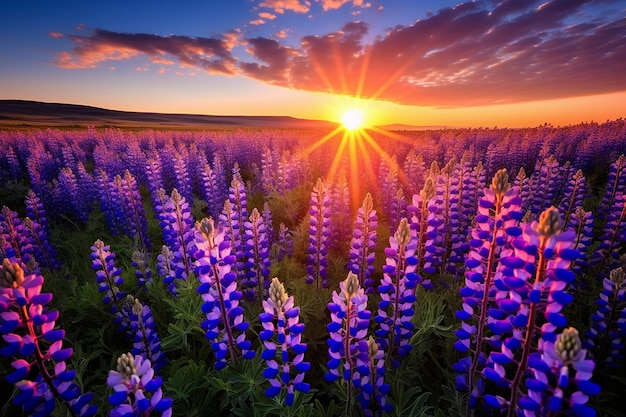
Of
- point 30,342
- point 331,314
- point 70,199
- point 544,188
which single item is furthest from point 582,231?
point 70,199

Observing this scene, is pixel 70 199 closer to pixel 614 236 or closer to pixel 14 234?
pixel 14 234

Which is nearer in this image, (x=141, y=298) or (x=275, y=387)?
(x=275, y=387)

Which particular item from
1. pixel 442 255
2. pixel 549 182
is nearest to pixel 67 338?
pixel 442 255

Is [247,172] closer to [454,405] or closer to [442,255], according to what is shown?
[442,255]

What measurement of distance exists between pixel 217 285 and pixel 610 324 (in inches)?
140

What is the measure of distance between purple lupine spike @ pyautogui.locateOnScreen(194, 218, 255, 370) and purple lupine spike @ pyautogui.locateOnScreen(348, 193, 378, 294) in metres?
1.58

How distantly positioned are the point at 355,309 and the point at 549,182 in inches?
247

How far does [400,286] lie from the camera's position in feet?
8.42

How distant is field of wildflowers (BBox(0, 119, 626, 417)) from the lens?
1.66 metres

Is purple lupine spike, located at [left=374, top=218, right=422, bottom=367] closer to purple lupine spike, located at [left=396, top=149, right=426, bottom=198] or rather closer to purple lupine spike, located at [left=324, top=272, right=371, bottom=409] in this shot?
purple lupine spike, located at [left=324, top=272, right=371, bottom=409]

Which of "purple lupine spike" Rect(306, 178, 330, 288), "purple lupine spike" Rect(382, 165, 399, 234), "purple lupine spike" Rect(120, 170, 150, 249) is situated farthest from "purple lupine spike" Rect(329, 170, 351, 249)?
"purple lupine spike" Rect(120, 170, 150, 249)

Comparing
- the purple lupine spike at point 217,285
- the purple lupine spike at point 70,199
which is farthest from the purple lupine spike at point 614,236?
the purple lupine spike at point 70,199

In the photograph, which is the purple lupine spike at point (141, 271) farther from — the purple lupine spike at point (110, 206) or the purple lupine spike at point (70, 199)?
the purple lupine spike at point (70, 199)

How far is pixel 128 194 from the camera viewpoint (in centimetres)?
647
